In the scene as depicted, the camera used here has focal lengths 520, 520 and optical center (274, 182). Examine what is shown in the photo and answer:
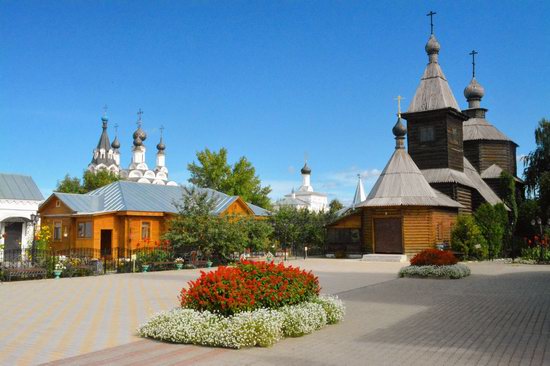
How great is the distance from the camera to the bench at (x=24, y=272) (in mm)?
18391

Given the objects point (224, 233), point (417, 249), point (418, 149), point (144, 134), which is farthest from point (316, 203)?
point (224, 233)

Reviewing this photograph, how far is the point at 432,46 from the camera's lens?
39406mm

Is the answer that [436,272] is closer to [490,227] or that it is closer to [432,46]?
[490,227]

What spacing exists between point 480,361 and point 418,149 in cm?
3215

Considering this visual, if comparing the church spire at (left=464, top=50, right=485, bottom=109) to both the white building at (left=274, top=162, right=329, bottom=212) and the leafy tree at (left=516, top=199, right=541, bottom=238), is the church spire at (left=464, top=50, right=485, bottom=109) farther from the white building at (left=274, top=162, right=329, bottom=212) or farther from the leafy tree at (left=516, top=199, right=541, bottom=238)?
the white building at (left=274, top=162, right=329, bottom=212)

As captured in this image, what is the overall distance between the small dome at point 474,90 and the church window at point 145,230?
109ft

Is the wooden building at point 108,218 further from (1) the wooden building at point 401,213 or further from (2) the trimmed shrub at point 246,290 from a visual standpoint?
(2) the trimmed shrub at point 246,290

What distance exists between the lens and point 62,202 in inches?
1188

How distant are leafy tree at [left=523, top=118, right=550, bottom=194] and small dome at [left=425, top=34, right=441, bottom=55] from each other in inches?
626

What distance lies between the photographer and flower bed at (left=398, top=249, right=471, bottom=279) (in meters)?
19.2

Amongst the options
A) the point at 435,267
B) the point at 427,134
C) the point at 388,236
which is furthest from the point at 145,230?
the point at 427,134

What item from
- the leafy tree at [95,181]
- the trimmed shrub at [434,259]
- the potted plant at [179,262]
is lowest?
the potted plant at [179,262]

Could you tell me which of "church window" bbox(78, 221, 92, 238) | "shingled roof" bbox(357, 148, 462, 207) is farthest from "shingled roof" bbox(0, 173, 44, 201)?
"shingled roof" bbox(357, 148, 462, 207)

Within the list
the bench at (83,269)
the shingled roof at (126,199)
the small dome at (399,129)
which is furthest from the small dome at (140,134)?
the bench at (83,269)
